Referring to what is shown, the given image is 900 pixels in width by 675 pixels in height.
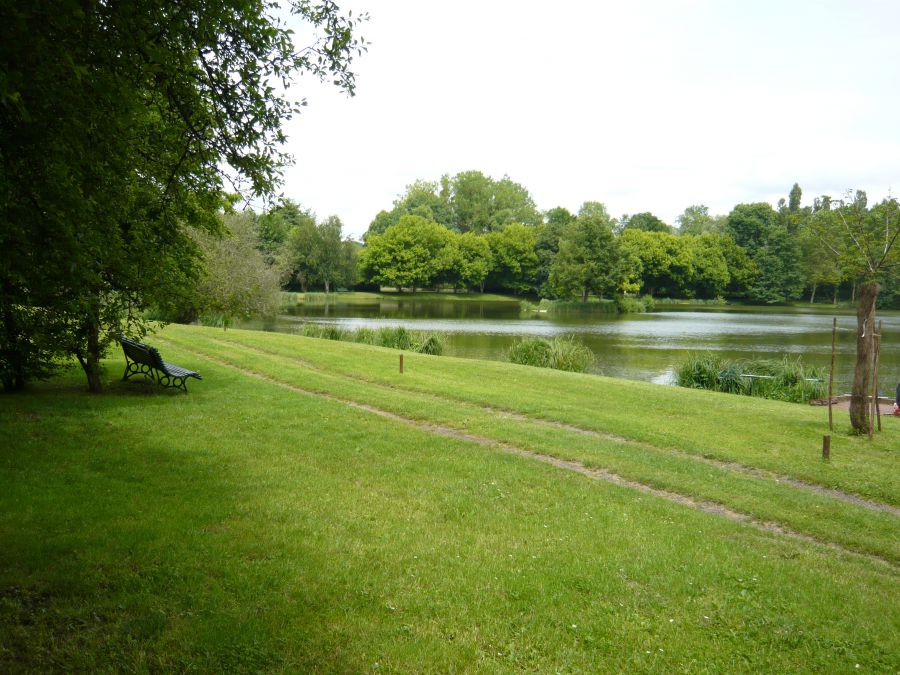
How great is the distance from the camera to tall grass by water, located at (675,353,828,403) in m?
20.1

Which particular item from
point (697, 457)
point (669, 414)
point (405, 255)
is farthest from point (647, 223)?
point (697, 457)

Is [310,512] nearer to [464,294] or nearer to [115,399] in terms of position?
[115,399]

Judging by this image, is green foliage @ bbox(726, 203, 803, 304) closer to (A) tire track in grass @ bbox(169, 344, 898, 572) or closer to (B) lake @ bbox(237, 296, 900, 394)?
(B) lake @ bbox(237, 296, 900, 394)

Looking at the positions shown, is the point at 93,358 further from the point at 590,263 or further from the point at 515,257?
the point at 515,257

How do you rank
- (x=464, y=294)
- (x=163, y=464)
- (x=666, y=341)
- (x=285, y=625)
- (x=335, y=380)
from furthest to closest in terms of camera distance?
(x=464, y=294) < (x=666, y=341) < (x=335, y=380) < (x=163, y=464) < (x=285, y=625)

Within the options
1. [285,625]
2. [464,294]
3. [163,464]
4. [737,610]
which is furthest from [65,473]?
[464,294]

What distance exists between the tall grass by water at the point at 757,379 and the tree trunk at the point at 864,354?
28.3 feet

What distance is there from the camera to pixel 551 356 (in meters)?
25.0

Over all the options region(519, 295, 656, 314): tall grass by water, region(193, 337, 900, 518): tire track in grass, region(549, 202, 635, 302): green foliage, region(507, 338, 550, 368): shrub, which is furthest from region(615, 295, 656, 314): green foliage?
region(193, 337, 900, 518): tire track in grass

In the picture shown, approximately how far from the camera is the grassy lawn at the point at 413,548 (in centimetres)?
400

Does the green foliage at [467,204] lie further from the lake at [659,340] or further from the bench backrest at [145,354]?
the bench backrest at [145,354]

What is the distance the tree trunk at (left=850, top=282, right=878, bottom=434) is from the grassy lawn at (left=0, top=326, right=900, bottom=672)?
688 mm

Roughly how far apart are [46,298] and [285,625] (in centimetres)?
599

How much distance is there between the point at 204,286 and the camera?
30.9m
